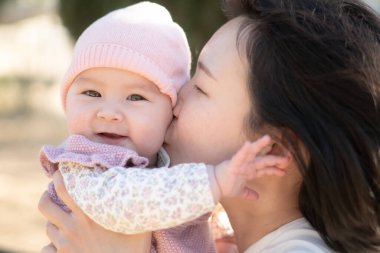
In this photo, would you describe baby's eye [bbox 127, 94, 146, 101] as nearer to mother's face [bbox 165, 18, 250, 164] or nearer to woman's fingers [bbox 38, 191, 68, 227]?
mother's face [bbox 165, 18, 250, 164]

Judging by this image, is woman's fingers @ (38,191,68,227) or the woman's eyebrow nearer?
the woman's eyebrow

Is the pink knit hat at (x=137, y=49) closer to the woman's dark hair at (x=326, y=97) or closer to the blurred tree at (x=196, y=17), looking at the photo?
the woman's dark hair at (x=326, y=97)

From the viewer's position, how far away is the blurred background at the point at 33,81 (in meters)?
5.02

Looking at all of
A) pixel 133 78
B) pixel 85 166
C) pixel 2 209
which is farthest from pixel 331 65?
pixel 2 209

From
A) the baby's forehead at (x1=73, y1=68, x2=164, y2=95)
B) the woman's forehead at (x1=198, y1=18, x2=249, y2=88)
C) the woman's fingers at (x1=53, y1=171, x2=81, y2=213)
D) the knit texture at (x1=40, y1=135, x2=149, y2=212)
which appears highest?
the woman's forehead at (x1=198, y1=18, x2=249, y2=88)

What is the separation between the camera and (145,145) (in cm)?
251

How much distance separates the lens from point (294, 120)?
7.57ft

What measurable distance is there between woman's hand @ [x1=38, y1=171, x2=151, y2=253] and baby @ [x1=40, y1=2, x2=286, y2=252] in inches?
2.0

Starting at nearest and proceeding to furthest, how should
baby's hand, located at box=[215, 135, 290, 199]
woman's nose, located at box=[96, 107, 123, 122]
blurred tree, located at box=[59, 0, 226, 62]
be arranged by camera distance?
1. baby's hand, located at box=[215, 135, 290, 199]
2. woman's nose, located at box=[96, 107, 123, 122]
3. blurred tree, located at box=[59, 0, 226, 62]

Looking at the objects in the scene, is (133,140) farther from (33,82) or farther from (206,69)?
(33,82)

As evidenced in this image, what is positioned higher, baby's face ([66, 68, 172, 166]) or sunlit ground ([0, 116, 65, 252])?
baby's face ([66, 68, 172, 166])

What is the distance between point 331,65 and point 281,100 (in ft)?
0.55

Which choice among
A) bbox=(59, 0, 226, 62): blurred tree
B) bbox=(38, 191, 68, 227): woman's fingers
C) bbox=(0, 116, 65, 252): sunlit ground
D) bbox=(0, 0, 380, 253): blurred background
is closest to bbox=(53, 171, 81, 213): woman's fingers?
bbox=(38, 191, 68, 227): woman's fingers

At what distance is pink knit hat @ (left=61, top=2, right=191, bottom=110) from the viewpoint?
97.7 inches
